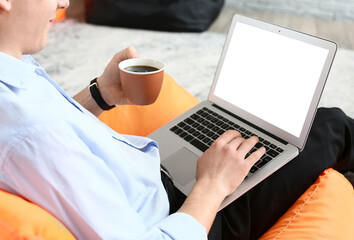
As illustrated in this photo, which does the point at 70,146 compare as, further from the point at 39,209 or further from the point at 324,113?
the point at 324,113

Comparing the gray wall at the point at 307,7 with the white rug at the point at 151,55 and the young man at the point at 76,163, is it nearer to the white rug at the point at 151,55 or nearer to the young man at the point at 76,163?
the white rug at the point at 151,55

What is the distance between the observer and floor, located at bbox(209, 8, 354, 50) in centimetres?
341

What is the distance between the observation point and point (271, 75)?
3.66 ft

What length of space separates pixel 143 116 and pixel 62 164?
2.54 feet

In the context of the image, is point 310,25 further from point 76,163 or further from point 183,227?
point 76,163

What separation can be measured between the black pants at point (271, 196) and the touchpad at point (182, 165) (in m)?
0.04

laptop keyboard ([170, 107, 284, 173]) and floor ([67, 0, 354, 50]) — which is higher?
laptop keyboard ([170, 107, 284, 173])

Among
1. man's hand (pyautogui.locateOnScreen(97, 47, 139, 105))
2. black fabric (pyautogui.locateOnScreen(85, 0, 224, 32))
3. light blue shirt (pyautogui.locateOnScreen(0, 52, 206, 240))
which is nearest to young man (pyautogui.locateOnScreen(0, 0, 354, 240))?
light blue shirt (pyautogui.locateOnScreen(0, 52, 206, 240))

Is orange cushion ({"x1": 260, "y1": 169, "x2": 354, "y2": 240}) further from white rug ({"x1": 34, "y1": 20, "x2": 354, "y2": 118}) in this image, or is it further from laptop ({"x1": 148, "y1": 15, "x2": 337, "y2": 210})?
white rug ({"x1": 34, "y1": 20, "x2": 354, "y2": 118})

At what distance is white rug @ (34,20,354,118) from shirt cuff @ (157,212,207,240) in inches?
66.2

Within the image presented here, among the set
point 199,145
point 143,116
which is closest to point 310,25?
point 143,116

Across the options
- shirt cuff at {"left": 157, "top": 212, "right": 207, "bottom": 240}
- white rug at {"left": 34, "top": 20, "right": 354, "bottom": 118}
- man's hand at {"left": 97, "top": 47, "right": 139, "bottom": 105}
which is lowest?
white rug at {"left": 34, "top": 20, "right": 354, "bottom": 118}

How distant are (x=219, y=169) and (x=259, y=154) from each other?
0.11m

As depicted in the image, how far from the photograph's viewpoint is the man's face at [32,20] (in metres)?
0.61
